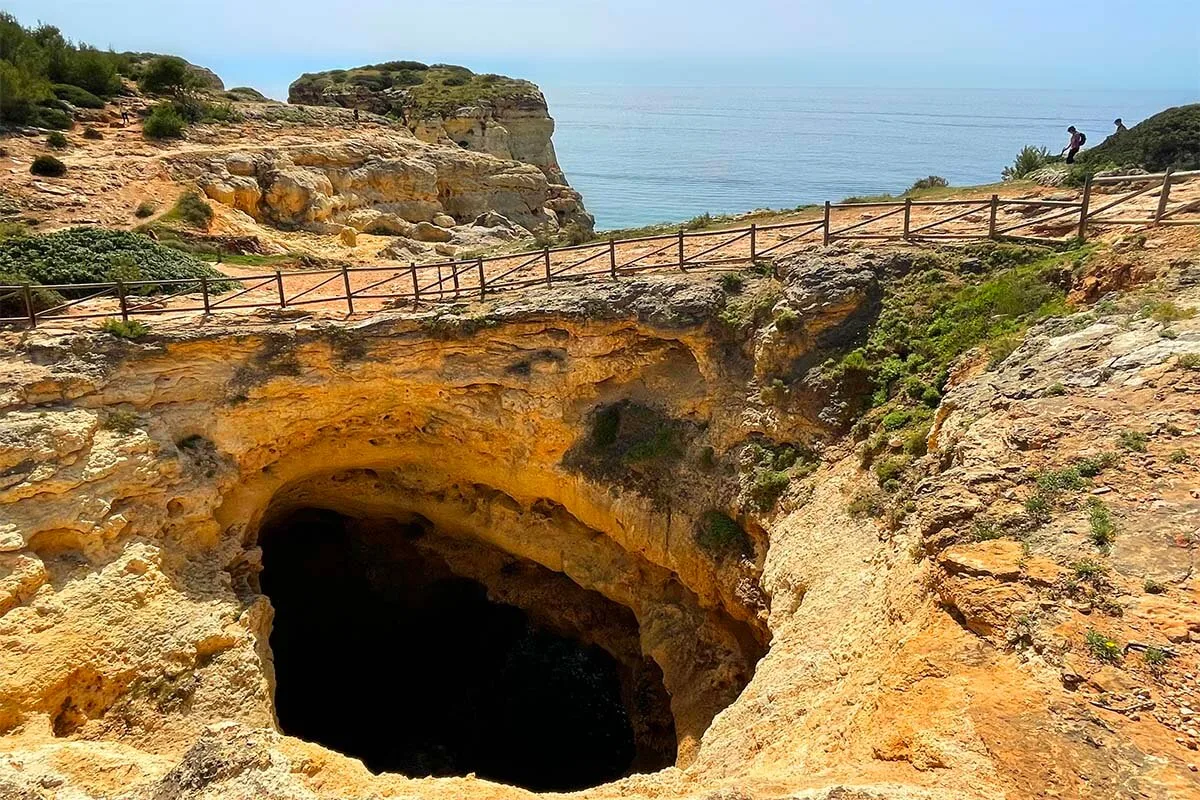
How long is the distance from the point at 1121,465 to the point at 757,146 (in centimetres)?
12312

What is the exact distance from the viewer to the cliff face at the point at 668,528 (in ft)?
22.2

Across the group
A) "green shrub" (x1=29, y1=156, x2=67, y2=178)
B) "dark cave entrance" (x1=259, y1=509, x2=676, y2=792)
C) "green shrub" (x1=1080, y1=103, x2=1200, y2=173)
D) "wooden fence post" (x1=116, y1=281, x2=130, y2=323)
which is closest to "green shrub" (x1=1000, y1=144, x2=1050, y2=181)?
"green shrub" (x1=1080, y1=103, x2=1200, y2=173)

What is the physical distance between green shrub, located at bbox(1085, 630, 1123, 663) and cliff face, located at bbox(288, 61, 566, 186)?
44287mm

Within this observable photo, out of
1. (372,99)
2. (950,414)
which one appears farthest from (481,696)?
(372,99)

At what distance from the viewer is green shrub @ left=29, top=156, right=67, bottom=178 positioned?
25.0 metres

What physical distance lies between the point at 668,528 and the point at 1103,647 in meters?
10.5

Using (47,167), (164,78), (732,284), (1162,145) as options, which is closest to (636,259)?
(732,284)

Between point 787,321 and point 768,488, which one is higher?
point 787,321

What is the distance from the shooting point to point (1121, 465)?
838cm

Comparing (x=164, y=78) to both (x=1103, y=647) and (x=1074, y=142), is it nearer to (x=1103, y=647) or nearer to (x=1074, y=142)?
(x=1074, y=142)

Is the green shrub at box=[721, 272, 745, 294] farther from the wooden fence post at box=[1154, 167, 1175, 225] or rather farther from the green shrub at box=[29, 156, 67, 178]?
the green shrub at box=[29, 156, 67, 178]

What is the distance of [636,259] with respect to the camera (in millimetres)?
18359

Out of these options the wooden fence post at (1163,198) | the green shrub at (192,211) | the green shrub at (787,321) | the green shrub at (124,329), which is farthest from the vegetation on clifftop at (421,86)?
the wooden fence post at (1163,198)

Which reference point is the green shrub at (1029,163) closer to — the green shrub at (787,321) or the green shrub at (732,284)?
the green shrub at (732,284)
